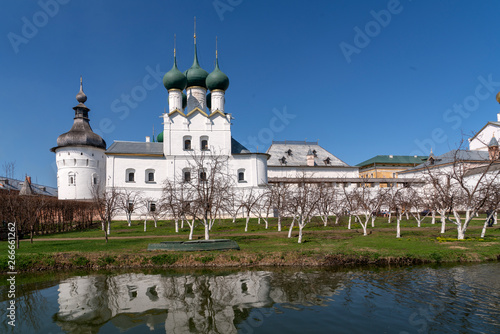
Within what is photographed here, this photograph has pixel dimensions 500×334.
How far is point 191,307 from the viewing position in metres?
10.5

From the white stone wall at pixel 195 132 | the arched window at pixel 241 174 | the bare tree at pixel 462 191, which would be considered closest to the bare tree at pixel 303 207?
the bare tree at pixel 462 191

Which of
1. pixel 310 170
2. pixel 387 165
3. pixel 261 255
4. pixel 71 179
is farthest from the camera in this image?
pixel 387 165

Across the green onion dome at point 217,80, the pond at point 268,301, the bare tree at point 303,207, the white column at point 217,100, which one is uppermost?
the green onion dome at point 217,80

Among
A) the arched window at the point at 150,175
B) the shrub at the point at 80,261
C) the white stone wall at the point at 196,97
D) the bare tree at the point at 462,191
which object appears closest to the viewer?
the shrub at the point at 80,261

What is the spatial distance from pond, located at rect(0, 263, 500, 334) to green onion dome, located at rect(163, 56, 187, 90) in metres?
31.5

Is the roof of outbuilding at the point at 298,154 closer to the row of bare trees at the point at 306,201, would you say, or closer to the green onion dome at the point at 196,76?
the row of bare trees at the point at 306,201

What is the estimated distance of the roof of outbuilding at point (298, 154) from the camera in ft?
169

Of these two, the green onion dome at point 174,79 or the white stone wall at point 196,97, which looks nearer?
the green onion dome at point 174,79

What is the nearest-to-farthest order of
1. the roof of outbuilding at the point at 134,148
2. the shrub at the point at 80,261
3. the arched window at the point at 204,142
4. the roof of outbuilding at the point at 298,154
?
the shrub at the point at 80,261, the roof of outbuilding at the point at 134,148, the arched window at the point at 204,142, the roof of outbuilding at the point at 298,154

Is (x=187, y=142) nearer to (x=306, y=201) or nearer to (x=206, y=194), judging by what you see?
(x=206, y=194)

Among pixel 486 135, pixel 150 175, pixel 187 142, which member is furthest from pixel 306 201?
pixel 486 135

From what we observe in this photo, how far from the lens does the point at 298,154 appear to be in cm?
5306

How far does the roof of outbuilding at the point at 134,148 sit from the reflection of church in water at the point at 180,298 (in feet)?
87.0

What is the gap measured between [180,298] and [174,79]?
35.3 meters
